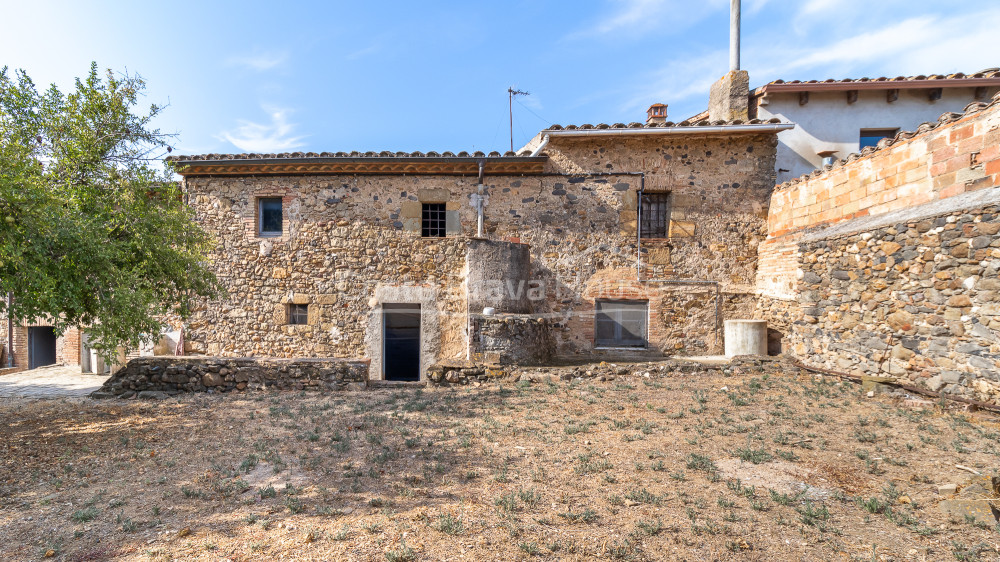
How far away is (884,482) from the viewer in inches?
141

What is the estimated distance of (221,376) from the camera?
7.57 m

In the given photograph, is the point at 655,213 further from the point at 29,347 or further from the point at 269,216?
the point at 29,347

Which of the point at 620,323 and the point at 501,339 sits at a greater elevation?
the point at 620,323

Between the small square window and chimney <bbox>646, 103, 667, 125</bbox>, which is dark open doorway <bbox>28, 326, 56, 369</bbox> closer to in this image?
the small square window

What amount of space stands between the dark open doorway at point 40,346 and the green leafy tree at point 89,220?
9.59m

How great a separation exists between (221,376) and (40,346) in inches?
412

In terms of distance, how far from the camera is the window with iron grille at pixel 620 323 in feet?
31.9

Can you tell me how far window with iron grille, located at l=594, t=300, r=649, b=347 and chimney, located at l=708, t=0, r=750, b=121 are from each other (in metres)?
4.80

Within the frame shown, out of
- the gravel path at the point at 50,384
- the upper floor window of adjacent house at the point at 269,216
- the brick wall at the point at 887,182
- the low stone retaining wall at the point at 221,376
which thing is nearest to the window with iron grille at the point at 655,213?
the brick wall at the point at 887,182

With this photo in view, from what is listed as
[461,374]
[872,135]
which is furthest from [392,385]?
[872,135]

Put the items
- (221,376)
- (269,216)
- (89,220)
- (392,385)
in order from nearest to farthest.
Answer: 1. (89,220)
2. (221,376)
3. (392,385)
4. (269,216)

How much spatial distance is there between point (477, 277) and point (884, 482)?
21.5 ft

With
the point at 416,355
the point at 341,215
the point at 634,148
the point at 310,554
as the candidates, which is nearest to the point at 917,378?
the point at 634,148

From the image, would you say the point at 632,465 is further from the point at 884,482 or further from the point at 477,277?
the point at 477,277
